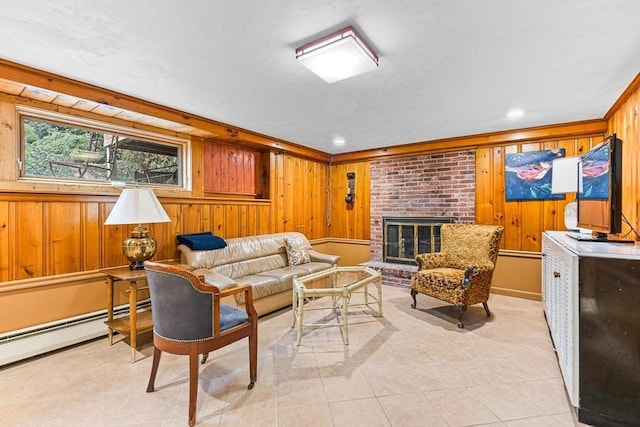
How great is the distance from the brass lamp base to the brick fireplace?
3.33 metres

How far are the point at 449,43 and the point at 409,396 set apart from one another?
7.43ft

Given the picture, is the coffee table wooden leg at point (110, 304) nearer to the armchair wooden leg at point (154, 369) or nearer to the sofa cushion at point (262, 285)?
the armchair wooden leg at point (154, 369)

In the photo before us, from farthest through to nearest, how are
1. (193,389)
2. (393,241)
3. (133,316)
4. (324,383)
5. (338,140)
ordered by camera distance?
(393,241) < (338,140) < (133,316) < (324,383) < (193,389)

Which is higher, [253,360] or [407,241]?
[407,241]

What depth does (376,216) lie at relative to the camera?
5242 mm

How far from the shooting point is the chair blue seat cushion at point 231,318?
6.28 feet

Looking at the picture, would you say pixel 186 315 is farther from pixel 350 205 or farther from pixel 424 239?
pixel 350 205

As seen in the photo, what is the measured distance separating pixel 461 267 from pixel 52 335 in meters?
4.11

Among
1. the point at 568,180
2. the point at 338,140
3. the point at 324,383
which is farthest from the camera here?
the point at 338,140

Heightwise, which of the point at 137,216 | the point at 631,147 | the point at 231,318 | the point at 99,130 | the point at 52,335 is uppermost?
the point at 99,130

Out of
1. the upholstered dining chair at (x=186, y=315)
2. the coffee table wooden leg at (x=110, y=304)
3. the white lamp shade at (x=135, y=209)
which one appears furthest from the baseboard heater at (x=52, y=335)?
the upholstered dining chair at (x=186, y=315)

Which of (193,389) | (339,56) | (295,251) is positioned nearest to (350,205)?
(295,251)

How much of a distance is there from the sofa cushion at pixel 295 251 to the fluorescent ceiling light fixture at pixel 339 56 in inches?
100.0

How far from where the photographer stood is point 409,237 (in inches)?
192
